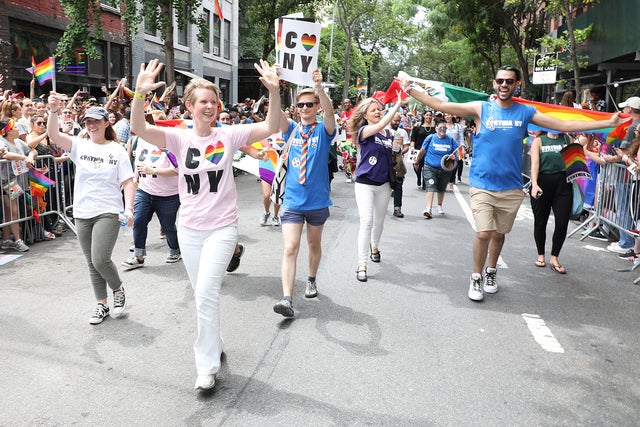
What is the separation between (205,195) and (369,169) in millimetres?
3227

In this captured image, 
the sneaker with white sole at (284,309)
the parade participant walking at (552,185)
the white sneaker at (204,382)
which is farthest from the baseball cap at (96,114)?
the parade participant walking at (552,185)

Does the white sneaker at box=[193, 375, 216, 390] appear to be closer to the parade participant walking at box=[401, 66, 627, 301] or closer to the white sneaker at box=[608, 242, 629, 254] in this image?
the parade participant walking at box=[401, 66, 627, 301]

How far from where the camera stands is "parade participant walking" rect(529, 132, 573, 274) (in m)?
7.18

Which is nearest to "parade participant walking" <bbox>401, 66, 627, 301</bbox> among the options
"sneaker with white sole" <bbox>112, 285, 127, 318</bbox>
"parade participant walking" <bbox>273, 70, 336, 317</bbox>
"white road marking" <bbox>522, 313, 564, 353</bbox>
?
"white road marking" <bbox>522, 313, 564, 353</bbox>

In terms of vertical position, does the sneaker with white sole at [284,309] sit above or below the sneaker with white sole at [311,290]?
above

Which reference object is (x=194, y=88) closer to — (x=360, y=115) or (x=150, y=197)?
(x=360, y=115)

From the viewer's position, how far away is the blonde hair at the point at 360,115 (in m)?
6.77

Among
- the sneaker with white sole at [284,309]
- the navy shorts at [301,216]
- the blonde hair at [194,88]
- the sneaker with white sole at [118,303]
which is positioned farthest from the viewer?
the navy shorts at [301,216]

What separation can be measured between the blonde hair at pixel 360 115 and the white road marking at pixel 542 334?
2.80m

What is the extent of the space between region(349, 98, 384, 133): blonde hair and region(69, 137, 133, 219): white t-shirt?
2.77 m

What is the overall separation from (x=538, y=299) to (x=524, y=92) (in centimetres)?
1944

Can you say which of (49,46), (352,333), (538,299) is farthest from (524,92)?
(352,333)

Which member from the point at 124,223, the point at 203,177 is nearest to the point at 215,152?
the point at 203,177

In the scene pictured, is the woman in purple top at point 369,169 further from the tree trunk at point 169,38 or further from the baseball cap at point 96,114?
the tree trunk at point 169,38
